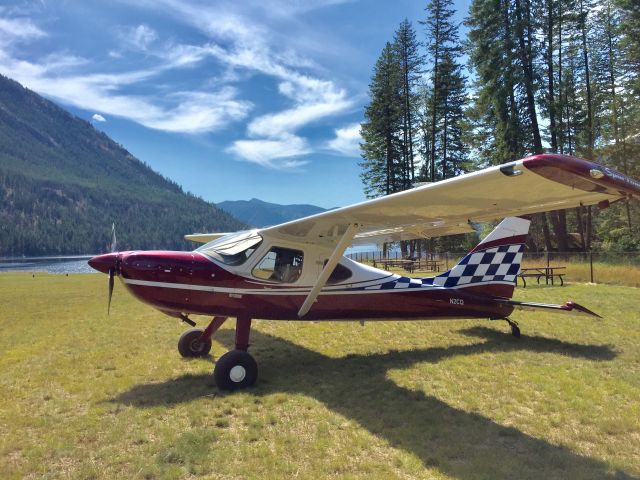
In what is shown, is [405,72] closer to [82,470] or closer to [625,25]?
[625,25]

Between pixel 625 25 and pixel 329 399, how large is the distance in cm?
3260

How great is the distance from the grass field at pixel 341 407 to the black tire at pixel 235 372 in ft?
0.65

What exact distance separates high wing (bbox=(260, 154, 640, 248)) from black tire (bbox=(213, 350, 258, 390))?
7.15 ft

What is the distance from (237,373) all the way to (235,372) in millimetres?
36

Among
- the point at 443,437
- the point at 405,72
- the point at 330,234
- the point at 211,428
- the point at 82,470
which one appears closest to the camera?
the point at 82,470

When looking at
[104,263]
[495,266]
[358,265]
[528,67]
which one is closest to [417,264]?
[528,67]

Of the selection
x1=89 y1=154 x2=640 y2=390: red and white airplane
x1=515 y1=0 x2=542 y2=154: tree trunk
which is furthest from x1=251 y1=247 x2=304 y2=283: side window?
x1=515 y1=0 x2=542 y2=154: tree trunk

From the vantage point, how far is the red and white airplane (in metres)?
4.61

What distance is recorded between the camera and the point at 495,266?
8.85m

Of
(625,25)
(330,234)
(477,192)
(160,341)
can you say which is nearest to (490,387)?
(477,192)

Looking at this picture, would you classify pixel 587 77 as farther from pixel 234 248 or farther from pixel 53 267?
pixel 53 267

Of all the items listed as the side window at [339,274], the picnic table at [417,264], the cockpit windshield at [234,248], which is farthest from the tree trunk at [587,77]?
the cockpit windshield at [234,248]

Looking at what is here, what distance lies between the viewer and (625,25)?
86.3ft

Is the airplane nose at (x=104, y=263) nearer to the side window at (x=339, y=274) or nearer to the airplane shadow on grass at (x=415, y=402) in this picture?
the airplane shadow on grass at (x=415, y=402)
